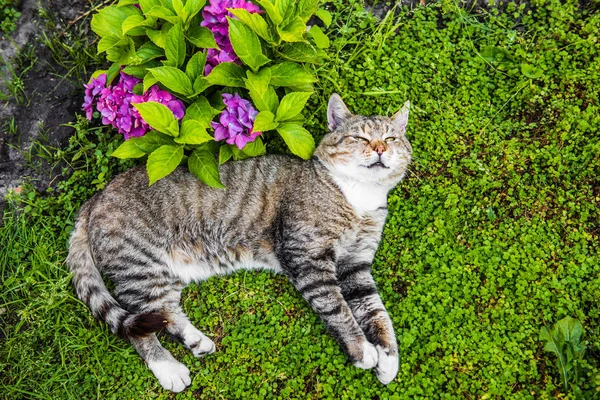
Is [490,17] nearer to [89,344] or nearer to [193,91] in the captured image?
[193,91]

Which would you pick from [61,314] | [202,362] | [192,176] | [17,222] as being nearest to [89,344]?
[61,314]

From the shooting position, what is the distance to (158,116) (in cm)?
357

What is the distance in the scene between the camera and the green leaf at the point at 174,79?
11.6ft

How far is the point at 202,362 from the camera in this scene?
4.12m

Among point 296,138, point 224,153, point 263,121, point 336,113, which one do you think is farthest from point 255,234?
point 336,113

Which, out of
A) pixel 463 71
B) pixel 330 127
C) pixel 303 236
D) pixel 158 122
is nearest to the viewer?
pixel 158 122

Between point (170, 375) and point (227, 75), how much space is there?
2.28 m

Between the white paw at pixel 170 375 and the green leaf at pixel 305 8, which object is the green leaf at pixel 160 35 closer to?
the green leaf at pixel 305 8

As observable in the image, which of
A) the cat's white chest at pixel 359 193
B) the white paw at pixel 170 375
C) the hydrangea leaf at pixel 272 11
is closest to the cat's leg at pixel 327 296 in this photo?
the cat's white chest at pixel 359 193

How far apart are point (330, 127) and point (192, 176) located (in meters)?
1.20

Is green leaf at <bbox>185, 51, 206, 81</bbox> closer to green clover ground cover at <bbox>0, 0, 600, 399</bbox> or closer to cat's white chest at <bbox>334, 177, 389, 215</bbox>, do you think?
green clover ground cover at <bbox>0, 0, 600, 399</bbox>

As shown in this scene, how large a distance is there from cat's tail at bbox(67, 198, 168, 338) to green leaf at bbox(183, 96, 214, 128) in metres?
1.24

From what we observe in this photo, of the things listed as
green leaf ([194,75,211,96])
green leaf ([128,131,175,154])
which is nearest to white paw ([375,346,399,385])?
green leaf ([128,131,175,154])

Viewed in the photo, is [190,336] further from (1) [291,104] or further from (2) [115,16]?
(2) [115,16]
